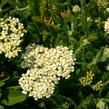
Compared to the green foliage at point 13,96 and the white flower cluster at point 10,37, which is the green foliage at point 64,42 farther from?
the white flower cluster at point 10,37

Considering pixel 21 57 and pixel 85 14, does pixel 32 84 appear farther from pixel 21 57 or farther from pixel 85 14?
pixel 85 14

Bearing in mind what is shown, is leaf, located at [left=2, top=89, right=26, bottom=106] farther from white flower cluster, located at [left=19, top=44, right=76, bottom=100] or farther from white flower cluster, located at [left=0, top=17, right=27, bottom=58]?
white flower cluster, located at [left=0, top=17, right=27, bottom=58]

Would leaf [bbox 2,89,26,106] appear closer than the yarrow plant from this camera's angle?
Yes

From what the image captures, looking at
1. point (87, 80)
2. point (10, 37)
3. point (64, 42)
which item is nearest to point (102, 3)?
point (64, 42)

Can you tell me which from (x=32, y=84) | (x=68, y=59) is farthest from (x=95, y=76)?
(x=32, y=84)

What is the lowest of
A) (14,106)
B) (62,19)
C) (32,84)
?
(14,106)

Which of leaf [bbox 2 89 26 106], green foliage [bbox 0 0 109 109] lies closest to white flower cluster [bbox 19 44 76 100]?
leaf [bbox 2 89 26 106]
